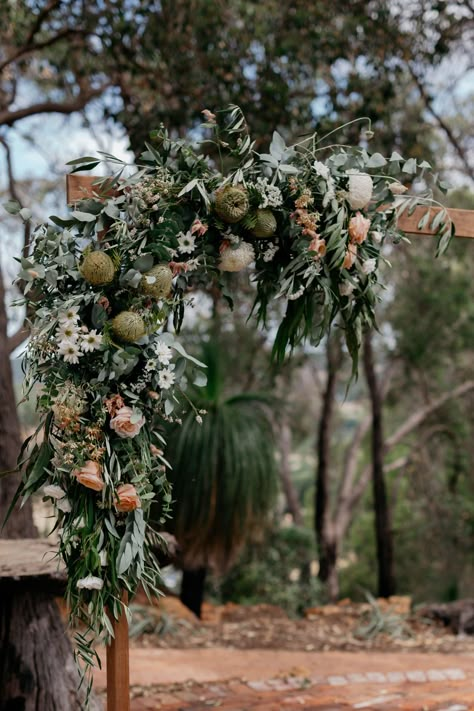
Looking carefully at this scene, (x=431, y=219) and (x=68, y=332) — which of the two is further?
(x=431, y=219)

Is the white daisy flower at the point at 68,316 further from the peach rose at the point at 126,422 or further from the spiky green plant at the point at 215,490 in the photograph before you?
the spiky green plant at the point at 215,490

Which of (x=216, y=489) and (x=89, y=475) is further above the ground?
(x=216, y=489)

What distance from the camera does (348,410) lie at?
16891mm

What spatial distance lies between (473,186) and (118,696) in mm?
8486

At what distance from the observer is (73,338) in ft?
7.02

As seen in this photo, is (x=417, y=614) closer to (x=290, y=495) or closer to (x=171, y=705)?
(x=171, y=705)

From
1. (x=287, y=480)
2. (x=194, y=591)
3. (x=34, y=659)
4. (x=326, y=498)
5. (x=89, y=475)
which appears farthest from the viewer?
(x=287, y=480)

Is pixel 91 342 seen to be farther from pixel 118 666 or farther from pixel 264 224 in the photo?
pixel 118 666

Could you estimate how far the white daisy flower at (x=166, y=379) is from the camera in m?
2.22

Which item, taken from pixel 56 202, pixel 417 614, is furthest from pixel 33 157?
pixel 417 614

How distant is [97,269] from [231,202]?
47 cm

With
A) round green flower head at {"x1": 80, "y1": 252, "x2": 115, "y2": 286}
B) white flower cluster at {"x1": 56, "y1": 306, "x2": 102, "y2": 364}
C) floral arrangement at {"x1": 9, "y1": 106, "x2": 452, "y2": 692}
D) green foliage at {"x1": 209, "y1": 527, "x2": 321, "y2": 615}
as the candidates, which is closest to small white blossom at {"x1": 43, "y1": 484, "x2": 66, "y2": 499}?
floral arrangement at {"x1": 9, "y1": 106, "x2": 452, "y2": 692}

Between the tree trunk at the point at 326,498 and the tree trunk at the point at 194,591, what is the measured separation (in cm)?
263

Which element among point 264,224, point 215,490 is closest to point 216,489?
point 215,490
